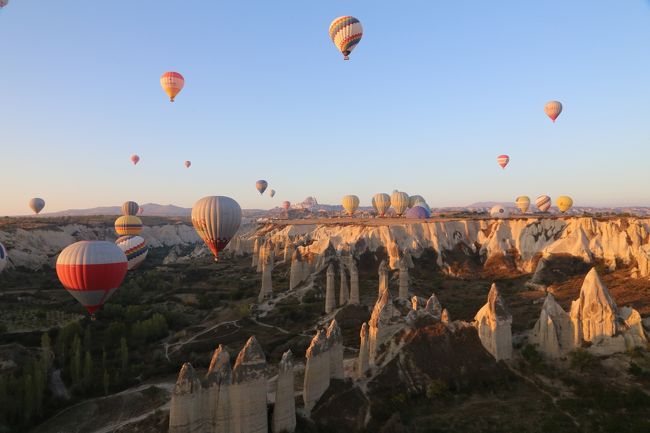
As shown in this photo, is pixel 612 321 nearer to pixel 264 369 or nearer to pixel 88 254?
pixel 264 369

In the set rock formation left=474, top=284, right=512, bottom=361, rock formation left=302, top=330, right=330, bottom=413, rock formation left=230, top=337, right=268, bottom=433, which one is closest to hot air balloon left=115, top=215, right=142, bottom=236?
rock formation left=302, top=330, right=330, bottom=413

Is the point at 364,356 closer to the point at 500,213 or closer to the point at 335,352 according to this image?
the point at 335,352

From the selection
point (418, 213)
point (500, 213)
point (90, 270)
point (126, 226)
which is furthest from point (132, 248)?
point (500, 213)

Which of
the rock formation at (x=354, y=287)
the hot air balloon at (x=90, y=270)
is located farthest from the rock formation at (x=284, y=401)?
the rock formation at (x=354, y=287)

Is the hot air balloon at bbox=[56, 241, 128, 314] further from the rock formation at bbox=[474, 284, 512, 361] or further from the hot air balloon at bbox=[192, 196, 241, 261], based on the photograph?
the rock formation at bbox=[474, 284, 512, 361]

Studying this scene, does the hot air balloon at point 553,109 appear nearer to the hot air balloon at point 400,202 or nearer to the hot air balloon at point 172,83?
the hot air balloon at point 400,202
